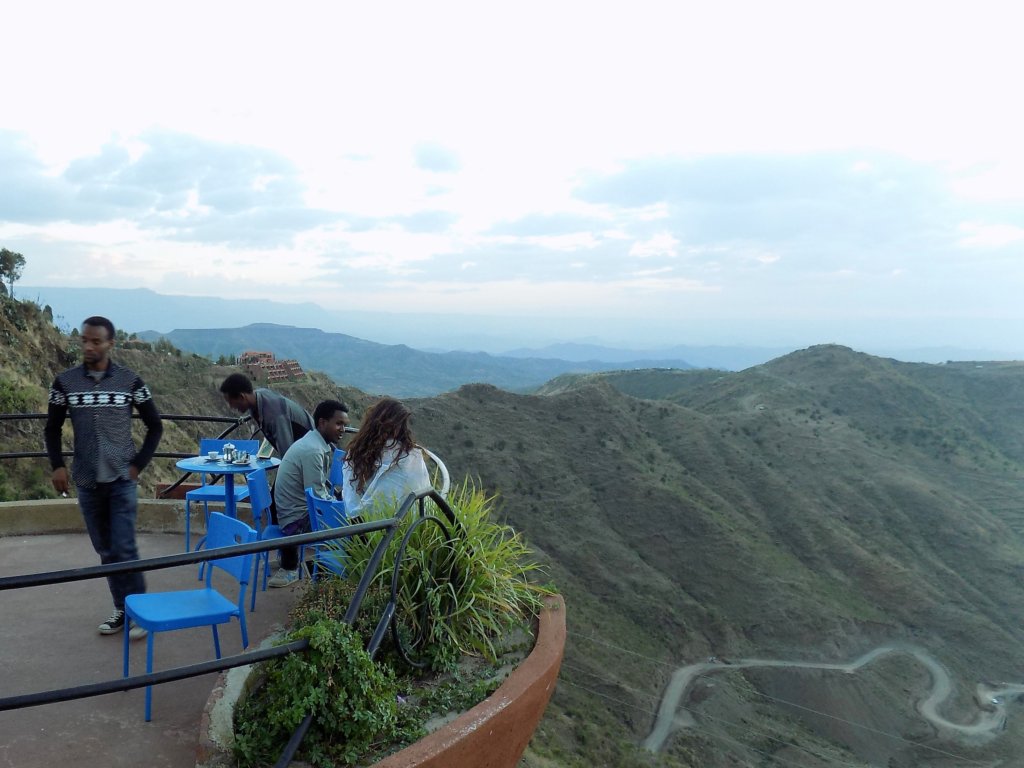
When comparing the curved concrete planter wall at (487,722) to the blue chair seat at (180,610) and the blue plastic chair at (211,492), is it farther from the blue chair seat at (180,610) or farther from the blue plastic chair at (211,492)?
the blue plastic chair at (211,492)

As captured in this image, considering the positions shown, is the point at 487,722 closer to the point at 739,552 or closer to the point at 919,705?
the point at 919,705

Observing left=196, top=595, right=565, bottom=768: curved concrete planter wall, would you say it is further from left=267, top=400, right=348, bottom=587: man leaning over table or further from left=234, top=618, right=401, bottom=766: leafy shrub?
left=267, top=400, right=348, bottom=587: man leaning over table

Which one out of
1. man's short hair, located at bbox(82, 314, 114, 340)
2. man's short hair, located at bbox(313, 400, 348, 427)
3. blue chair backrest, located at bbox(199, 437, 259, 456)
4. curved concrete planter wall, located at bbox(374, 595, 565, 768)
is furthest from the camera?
blue chair backrest, located at bbox(199, 437, 259, 456)

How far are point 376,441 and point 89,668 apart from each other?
1.92 meters

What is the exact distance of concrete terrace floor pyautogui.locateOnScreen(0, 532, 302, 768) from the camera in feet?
9.36

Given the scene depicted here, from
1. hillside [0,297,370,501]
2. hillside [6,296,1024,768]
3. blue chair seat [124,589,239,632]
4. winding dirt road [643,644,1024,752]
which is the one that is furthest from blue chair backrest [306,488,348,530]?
winding dirt road [643,644,1024,752]

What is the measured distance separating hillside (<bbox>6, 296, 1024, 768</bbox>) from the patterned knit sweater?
34.3 feet

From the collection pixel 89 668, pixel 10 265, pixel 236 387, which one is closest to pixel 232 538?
pixel 89 668

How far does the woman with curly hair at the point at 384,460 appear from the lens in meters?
4.35

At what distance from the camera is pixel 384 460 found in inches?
174

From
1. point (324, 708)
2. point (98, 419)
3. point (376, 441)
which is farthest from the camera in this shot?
point (376, 441)

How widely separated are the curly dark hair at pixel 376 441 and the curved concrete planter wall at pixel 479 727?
5.33 feet

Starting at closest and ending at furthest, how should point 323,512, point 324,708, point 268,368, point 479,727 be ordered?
point 324,708 < point 479,727 < point 323,512 < point 268,368

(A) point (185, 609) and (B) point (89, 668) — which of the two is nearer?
(A) point (185, 609)
